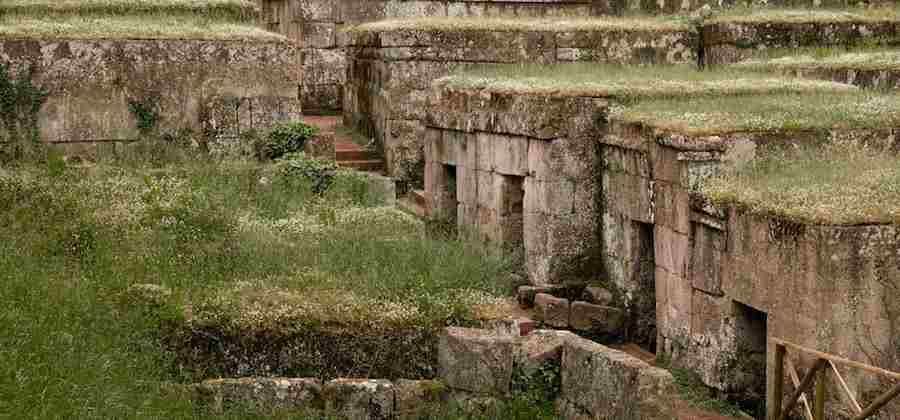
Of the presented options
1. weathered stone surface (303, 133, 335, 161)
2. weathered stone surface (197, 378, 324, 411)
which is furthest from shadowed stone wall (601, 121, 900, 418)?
weathered stone surface (303, 133, 335, 161)

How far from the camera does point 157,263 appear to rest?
15078mm

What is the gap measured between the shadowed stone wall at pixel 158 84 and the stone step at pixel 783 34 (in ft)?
20.3

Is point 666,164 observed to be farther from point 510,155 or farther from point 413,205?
point 413,205

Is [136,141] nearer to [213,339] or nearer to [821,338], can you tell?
[213,339]

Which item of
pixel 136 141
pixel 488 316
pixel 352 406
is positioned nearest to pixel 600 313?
pixel 488 316

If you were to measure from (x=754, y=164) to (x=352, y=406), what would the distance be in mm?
4440

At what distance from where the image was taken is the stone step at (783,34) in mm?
22266

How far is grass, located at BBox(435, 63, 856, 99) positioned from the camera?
1727cm

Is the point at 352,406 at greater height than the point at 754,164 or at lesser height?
lesser

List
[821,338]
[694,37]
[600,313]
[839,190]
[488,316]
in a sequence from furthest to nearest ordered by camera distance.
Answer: [694,37], [600,313], [488,316], [839,190], [821,338]

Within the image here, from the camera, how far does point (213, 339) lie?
46.2ft

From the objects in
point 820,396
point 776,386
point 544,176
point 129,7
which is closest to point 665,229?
point 544,176

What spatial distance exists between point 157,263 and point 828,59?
9.71 meters

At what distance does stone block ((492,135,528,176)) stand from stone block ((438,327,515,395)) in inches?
152
